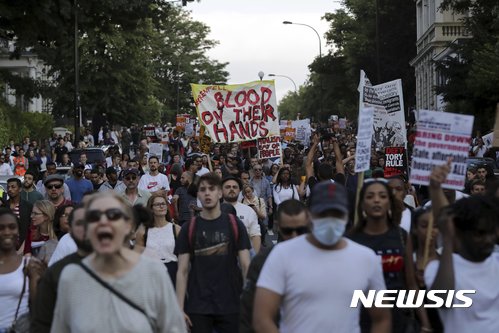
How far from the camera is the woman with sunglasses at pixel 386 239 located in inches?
273

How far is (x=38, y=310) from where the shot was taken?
239 inches

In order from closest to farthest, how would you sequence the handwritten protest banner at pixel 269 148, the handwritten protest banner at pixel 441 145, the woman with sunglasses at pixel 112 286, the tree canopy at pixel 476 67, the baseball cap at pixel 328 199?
the woman with sunglasses at pixel 112 286, the baseball cap at pixel 328 199, the handwritten protest banner at pixel 441 145, the handwritten protest banner at pixel 269 148, the tree canopy at pixel 476 67

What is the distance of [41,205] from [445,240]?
16.8 ft

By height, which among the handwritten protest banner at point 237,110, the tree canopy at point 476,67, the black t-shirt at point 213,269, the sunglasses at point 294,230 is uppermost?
the tree canopy at point 476,67

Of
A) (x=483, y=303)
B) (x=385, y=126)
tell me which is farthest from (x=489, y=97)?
(x=483, y=303)

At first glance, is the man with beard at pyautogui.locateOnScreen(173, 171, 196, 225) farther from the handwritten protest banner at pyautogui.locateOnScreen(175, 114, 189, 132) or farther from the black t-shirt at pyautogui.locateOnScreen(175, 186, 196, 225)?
the handwritten protest banner at pyautogui.locateOnScreen(175, 114, 189, 132)

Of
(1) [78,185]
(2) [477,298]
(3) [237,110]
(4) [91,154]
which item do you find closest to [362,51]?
(4) [91,154]

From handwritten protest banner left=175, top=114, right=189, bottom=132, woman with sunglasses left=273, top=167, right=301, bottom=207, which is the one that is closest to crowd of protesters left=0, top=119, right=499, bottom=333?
woman with sunglasses left=273, top=167, right=301, bottom=207

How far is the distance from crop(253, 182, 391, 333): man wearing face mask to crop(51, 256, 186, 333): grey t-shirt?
50 centimetres

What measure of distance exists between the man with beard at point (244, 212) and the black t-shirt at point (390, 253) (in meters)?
3.60

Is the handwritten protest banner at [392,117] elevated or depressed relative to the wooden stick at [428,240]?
elevated

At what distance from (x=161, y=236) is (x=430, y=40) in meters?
55.0

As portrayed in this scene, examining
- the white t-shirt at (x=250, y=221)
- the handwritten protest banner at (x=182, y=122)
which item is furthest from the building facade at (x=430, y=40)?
the white t-shirt at (x=250, y=221)

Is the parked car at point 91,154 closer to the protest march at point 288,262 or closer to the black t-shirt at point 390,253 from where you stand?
the protest march at point 288,262
